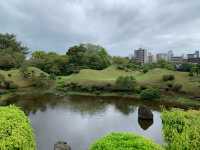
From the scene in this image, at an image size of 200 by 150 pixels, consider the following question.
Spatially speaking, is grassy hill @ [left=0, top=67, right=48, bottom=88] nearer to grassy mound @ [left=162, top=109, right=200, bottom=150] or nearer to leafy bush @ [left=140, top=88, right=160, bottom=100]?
leafy bush @ [left=140, top=88, right=160, bottom=100]

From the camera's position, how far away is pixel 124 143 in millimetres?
7656

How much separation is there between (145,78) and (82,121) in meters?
29.8

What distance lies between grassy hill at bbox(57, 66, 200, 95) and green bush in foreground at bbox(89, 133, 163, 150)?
134 ft

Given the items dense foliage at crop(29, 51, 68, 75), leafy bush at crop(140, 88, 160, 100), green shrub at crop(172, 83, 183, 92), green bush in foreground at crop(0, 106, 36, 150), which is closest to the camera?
green bush in foreground at crop(0, 106, 36, 150)

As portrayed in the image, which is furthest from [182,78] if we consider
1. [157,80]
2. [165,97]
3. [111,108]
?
[111,108]

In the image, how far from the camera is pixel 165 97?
46594mm

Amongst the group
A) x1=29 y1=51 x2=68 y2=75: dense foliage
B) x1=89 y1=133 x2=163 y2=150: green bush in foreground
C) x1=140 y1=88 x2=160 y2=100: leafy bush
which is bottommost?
x1=140 y1=88 x2=160 y2=100: leafy bush

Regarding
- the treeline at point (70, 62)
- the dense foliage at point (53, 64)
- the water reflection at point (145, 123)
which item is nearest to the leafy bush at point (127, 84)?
the treeline at point (70, 62)

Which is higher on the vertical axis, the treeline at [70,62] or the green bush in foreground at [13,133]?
the treeline at [70,62]

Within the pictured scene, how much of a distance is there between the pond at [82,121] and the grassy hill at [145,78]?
9748 millimetres

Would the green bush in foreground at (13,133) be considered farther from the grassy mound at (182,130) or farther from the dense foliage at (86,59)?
the dense foliage at (86,59)

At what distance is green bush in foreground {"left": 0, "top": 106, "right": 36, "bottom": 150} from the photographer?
783cm

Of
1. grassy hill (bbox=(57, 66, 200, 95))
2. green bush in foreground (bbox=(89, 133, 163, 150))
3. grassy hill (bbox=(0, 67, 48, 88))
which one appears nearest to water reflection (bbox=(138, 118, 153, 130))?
green bush in foreground (bbox=(89, 133, 163, 150))

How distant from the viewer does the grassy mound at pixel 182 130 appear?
822cm
